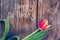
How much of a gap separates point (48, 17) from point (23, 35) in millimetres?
338

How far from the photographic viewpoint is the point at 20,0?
9602 mm

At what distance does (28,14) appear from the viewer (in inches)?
378

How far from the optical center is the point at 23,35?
9.59 m

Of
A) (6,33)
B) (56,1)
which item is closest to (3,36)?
(6,33)

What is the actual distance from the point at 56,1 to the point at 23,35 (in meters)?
0.52

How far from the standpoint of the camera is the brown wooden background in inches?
378

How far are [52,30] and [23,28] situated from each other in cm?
32

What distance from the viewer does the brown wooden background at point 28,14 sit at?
9.59 metres

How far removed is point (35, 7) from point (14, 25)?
0.30m

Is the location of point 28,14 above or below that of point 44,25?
above

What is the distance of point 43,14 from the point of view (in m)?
9.59

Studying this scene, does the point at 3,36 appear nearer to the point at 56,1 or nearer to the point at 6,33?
the point at 6,33

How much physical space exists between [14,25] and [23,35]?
5.8 inches

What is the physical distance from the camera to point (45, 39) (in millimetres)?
9609
